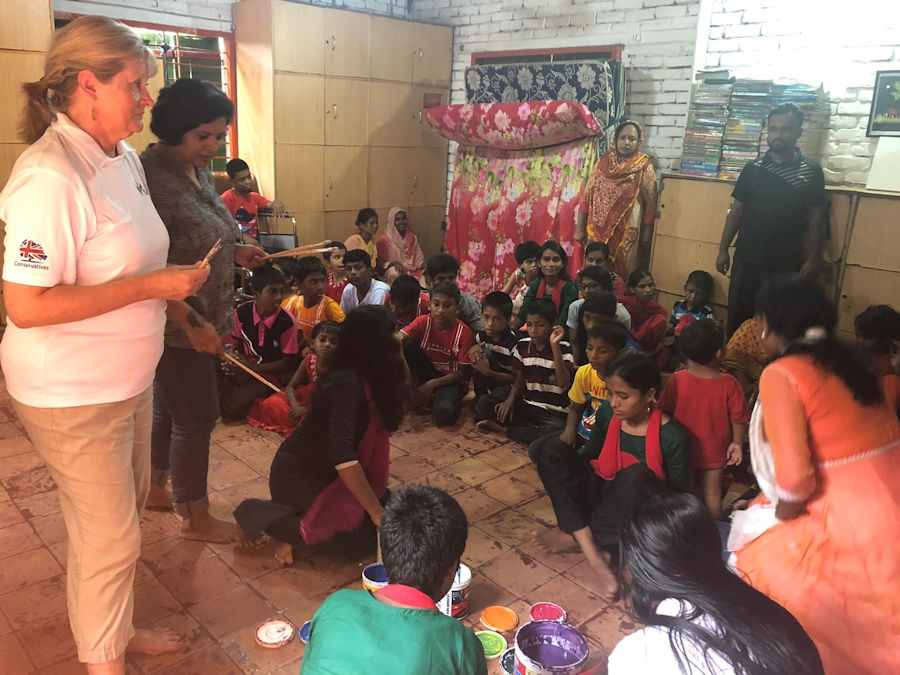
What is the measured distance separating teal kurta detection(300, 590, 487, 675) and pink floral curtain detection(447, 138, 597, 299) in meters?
5.11

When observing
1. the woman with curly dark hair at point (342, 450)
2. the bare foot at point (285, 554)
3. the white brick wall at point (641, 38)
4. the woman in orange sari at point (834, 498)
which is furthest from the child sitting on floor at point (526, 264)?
the woman in orange sari at point (834, 498)

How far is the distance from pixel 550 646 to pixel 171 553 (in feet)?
4.72

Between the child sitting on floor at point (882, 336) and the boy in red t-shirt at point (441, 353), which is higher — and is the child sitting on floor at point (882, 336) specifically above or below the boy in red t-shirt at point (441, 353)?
above

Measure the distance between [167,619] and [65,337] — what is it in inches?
45.1

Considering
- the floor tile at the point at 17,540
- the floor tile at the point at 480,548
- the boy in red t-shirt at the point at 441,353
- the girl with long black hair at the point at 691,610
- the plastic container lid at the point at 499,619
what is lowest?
the floor tile at the point at 17,540

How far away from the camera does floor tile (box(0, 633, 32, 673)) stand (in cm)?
201

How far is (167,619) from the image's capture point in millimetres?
2242

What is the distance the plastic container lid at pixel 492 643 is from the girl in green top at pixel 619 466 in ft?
1.59

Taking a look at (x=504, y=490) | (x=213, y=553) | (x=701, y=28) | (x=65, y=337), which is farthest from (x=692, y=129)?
(x=65, y=337)

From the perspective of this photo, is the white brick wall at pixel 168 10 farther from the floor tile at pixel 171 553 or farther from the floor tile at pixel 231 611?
the floor tile at pixel 231 611

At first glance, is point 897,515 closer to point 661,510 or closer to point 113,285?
point 661,510

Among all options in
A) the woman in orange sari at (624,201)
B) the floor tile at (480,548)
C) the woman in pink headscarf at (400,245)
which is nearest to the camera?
the floor tile at (480,548)

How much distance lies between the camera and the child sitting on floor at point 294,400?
3.58 m

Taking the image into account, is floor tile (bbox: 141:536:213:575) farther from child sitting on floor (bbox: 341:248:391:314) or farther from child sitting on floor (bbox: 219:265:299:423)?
child sitting on floor (bbox: 341:248:391:314)
